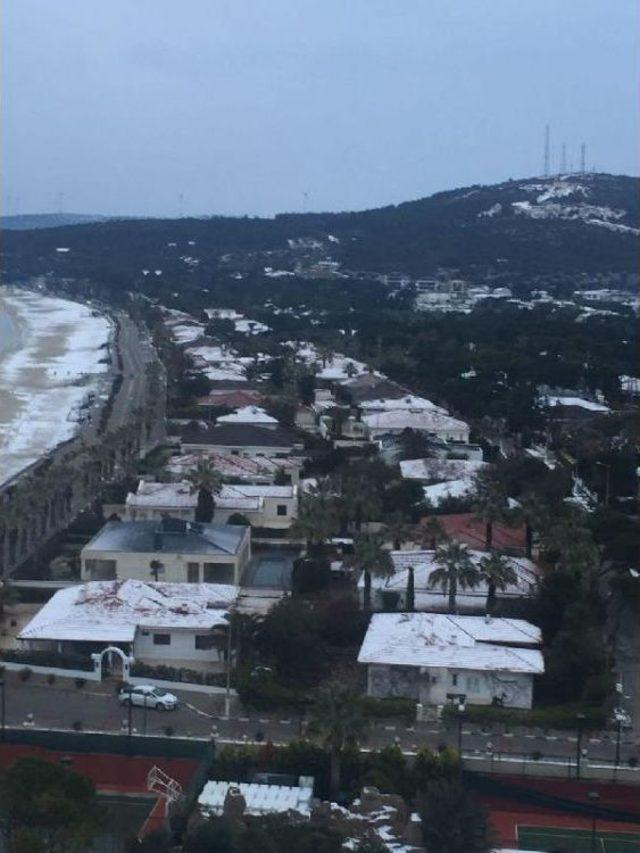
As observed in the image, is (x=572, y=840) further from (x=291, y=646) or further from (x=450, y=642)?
(x=291, y=646)

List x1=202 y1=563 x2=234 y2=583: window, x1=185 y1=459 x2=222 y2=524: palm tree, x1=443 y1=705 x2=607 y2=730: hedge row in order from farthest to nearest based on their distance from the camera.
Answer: x1=185 y1=459 x2=222 y2=524: palm tree
x1=202 y1=563 x2=234 y2=583: window
x1=443 y1=705 x2=607 y2=730: hedge row

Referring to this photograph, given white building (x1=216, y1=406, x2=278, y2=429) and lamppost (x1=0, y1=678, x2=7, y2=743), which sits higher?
white building (x1=216, y1=406, x2=278, y2=429)

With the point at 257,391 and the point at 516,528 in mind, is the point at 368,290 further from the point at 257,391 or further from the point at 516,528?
the point at 516,528

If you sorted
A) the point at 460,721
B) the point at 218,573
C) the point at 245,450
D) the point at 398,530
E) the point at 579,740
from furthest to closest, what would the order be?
the point at 245,450
the point at 398,530
the point at 218,573
the point at 460,721
the point at 579,740

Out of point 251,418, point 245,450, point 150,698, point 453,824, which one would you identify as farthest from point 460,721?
point 251,418

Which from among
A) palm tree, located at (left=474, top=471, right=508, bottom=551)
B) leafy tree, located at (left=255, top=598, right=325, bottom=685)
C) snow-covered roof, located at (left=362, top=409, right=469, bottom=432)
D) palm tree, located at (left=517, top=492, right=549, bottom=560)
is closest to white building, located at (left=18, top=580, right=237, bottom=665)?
leafy tree, located at (left=255, top=598, right=325, bottom=685)

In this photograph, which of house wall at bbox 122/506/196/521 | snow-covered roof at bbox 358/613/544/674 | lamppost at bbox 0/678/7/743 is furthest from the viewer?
house wall at bbox 122/506/196/521

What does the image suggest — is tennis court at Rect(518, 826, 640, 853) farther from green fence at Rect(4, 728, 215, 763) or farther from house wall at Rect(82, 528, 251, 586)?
house wall at Rect(82, 528, 251, 586)
